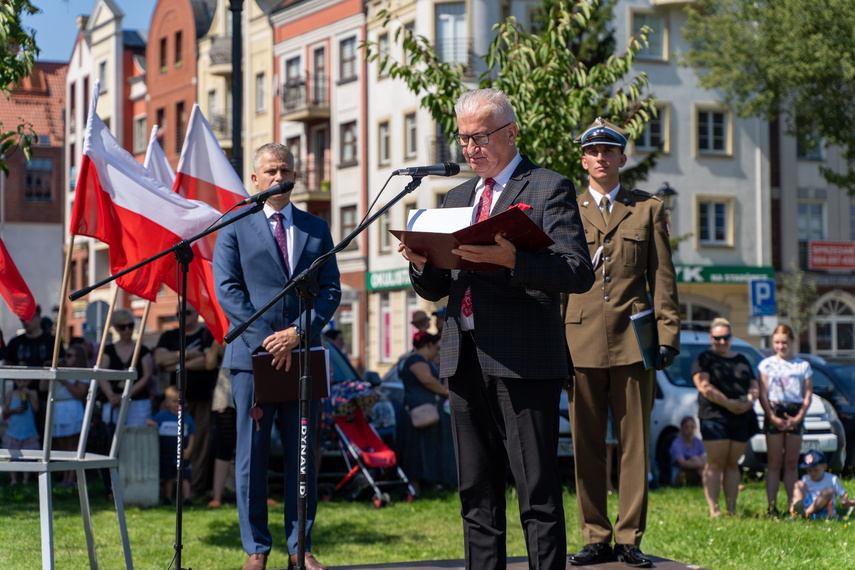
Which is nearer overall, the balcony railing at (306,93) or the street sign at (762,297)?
the street sign at (762,297)

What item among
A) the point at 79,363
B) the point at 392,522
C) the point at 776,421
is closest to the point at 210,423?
the point at 79,363

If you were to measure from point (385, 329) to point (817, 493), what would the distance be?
34768mm

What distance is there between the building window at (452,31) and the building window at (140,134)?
854 inches

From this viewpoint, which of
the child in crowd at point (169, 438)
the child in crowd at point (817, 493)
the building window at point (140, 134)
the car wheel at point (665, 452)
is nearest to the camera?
the child in crowd at point (817, 493)

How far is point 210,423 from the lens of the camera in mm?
12219

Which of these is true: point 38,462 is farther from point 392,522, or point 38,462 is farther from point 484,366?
point 392,522

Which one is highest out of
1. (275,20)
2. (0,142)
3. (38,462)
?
(275,20)

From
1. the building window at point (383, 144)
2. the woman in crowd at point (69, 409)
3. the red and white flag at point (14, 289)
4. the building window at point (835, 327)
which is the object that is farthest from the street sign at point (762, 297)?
the building window at point (383, 144)

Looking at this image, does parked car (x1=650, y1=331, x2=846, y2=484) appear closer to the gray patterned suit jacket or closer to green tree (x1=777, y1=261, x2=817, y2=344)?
the gray patterned suit jacket

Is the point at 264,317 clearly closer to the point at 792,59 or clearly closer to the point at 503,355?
the point at 503,355

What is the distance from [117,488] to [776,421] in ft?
22.9

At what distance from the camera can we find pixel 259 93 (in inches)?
2023

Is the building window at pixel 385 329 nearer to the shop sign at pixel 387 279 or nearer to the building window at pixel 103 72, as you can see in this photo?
the shop sign at pixel 387 279

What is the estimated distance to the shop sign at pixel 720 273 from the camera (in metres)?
41.1
